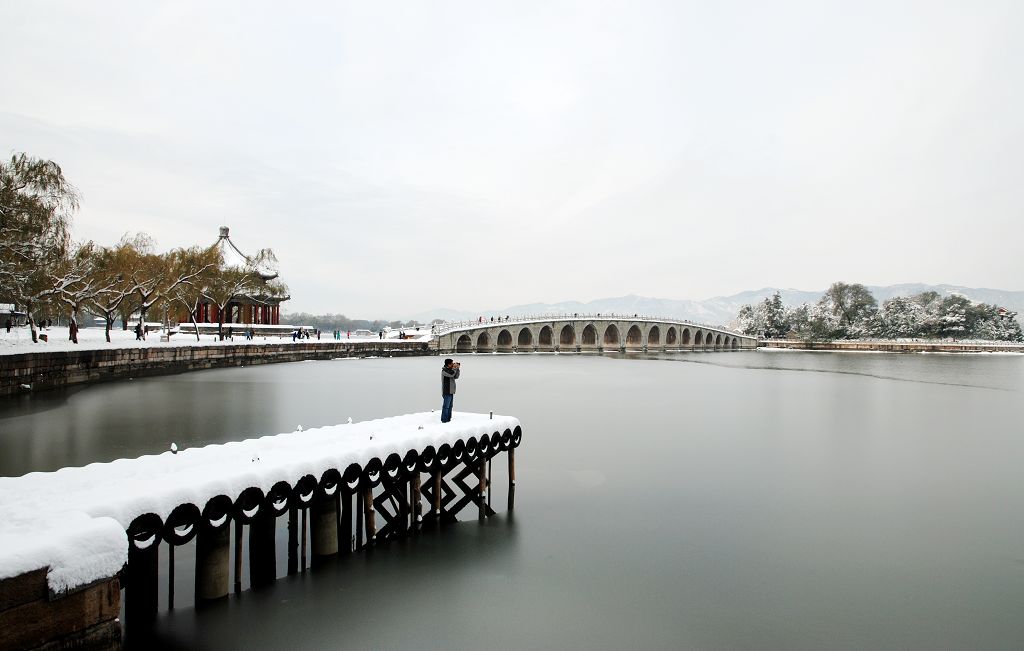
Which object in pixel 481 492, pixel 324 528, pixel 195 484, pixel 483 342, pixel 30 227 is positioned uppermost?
pixel 30 227

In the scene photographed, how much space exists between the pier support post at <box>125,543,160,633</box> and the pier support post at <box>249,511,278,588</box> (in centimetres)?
104

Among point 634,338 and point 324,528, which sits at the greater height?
point 634,338

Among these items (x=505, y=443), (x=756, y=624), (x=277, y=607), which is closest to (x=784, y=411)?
(x=505, y=443)

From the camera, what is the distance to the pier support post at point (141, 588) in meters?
5.58

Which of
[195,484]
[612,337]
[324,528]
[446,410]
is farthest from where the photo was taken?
[612,337]

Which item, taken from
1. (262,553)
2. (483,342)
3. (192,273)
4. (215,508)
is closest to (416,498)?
(262,553)

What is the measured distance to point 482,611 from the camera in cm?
675

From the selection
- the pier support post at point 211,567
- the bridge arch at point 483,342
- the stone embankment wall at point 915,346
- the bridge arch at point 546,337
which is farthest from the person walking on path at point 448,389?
the stone embankment wall at point 915,346

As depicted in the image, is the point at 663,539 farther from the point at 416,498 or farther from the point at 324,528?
the point at 324,528

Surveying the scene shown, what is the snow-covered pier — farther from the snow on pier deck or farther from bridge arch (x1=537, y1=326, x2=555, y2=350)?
bridge arch (x1=537, y1=326, x2=555, y2=350)

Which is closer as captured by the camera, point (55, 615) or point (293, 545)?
point (55, 615)

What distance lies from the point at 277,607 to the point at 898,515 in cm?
970

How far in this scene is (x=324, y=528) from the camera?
7.54 m

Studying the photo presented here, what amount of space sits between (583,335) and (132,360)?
186 ft
